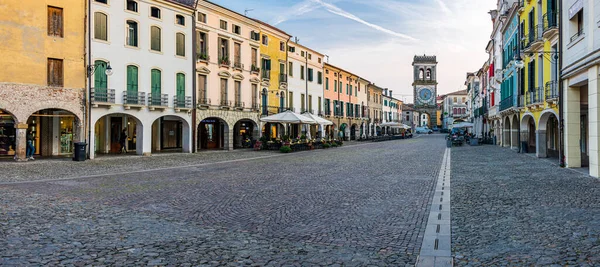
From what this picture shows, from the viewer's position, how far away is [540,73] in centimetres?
2147

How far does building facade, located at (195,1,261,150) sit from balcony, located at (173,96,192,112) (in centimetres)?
91

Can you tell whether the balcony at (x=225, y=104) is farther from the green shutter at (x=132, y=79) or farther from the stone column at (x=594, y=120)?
the stone column at (x=594, y=120)

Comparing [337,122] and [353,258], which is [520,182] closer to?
[353,258]

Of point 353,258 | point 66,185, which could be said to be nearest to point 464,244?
point 353,258

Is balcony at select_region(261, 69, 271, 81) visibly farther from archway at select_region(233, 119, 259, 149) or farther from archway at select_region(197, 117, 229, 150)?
archway at select_region(197, 117, 229, 150)

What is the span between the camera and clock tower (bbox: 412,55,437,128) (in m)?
110

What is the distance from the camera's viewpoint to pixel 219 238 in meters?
6.29

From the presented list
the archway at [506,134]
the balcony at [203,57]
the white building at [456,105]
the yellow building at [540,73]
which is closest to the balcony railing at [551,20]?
the yellow building at [540,73]

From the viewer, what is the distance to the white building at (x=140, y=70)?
22.5 metres

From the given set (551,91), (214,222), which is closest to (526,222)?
(214,222)

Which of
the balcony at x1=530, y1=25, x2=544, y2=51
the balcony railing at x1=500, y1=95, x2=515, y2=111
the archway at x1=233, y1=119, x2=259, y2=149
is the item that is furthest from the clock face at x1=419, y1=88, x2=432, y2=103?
the balcony at x1=530, y1=25, x2=544, y2=51

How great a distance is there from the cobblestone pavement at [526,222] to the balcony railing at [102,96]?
18.2m

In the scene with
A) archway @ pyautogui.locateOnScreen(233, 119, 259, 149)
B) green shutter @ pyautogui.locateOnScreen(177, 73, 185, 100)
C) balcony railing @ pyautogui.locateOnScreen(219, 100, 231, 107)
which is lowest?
archway @ pyautogui.locateOnScreen(233, 119, 259, 149)

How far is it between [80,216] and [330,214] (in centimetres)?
465
